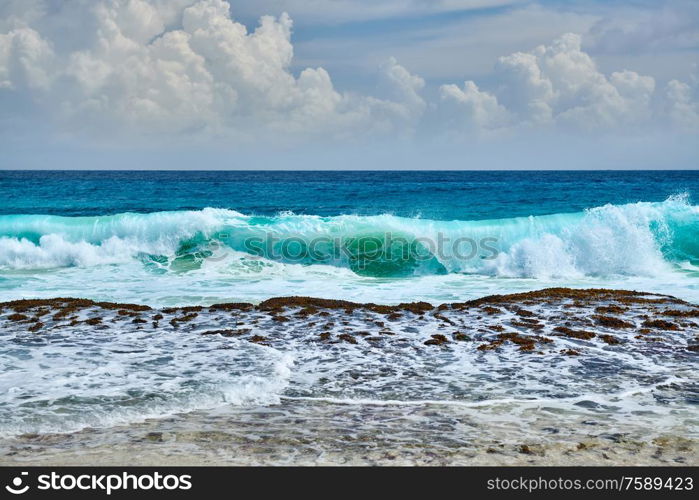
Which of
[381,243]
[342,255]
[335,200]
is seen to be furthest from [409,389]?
[335,200]

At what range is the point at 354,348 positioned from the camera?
938 centimetres

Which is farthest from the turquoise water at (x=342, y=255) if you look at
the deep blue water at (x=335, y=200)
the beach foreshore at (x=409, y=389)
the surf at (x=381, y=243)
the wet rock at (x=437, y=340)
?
the deep blue water at (x=335, y=200)

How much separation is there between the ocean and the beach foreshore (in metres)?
0.03

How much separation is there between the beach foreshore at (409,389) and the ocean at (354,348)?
1.3 inches

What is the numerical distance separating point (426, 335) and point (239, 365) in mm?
3266

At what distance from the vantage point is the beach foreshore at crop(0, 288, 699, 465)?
17.7ft

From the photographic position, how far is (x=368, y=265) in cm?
2089

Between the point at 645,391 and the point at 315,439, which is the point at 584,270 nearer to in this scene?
the point at 645,391

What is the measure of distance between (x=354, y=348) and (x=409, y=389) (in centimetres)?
210

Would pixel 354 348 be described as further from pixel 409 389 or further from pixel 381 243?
pixel 381 243

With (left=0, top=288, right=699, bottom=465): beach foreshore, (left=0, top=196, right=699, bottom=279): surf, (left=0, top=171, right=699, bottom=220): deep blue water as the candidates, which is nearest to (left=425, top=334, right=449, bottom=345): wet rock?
(left=0, top=288, right=699, bottom=465): beach foreshore

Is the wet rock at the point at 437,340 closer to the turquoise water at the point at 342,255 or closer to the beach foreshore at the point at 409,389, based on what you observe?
the beach foreshore at the point at 409,389
